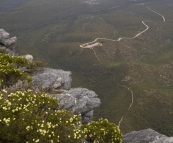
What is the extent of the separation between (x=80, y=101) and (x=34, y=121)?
670 inches

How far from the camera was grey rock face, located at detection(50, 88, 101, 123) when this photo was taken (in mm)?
35750

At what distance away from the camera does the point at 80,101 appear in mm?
39875

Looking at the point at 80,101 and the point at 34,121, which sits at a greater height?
the point at 34,121

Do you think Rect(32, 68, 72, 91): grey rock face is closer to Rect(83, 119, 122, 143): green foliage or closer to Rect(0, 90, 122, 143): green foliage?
Rect(0, 90, 122, 143): green foliage

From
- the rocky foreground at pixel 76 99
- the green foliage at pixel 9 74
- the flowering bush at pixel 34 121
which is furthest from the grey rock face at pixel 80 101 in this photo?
the flowering bush at pixel 34 121

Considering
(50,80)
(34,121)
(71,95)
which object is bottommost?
(71,95)

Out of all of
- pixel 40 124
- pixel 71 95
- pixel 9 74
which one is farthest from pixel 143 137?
pixel 9 74

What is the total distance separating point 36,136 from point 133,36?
167 meters

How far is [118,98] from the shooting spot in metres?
103

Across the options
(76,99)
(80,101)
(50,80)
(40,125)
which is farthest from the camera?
(50,80)

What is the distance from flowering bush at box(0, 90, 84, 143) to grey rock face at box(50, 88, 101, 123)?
7472 mm

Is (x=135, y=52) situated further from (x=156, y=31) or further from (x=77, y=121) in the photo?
(x=77, y=121)

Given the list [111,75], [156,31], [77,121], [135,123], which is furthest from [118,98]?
[156,31]

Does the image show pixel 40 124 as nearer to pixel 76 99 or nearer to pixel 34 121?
pixel 34 121
